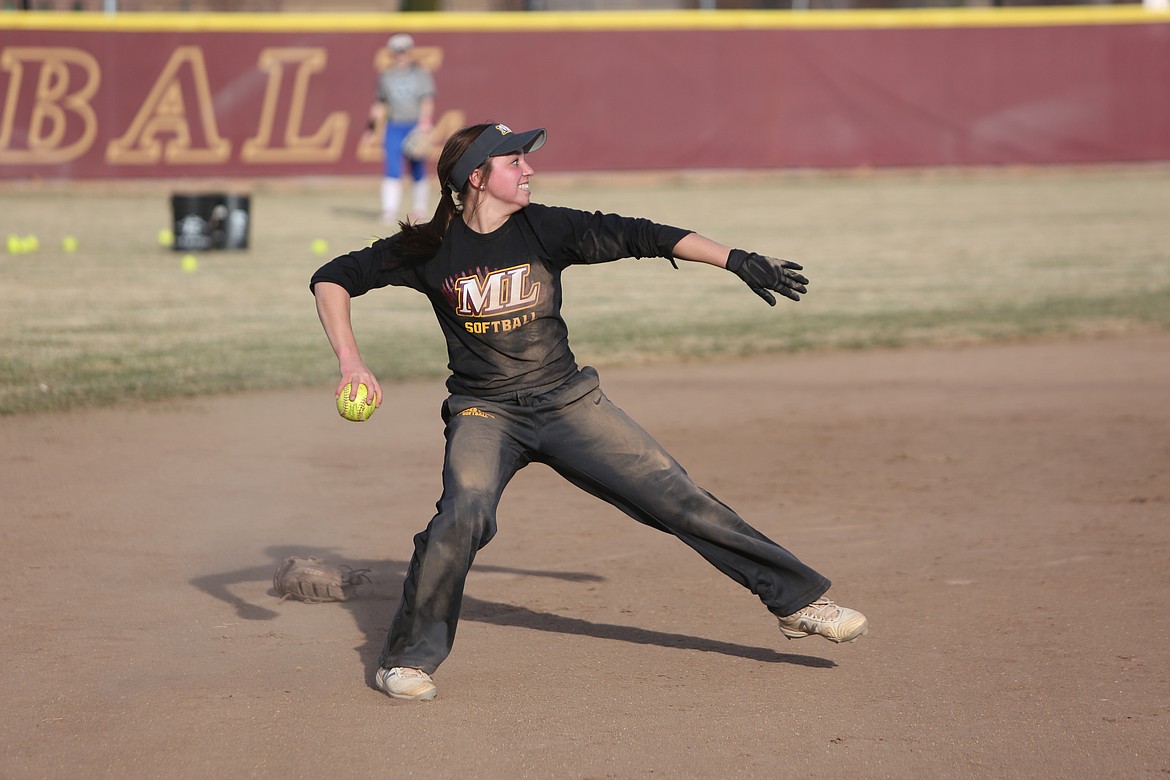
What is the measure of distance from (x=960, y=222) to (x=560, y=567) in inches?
606

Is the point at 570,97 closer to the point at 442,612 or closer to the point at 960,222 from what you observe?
the point at 960,222

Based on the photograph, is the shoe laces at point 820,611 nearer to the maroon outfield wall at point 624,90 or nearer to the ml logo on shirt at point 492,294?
the ml logo on shirt at point 492,294

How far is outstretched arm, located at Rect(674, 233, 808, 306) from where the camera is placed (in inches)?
183

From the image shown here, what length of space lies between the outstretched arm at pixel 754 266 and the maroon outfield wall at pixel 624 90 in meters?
21.5

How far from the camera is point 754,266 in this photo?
4664 millimetres

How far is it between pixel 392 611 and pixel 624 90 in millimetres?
21434

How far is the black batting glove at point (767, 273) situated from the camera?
4.64 meters

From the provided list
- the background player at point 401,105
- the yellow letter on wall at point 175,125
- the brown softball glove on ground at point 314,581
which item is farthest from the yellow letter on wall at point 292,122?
the brown softball glove on ground at point 314,581

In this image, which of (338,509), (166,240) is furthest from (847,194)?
(338,509)

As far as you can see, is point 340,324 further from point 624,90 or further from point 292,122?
point 624,90

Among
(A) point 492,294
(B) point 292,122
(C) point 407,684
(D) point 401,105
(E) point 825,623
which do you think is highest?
(D) point 401,105

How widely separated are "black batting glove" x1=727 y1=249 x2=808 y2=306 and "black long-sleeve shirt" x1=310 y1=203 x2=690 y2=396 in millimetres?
234

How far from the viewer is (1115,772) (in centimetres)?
415

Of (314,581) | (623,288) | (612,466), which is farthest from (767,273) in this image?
(623,288)
